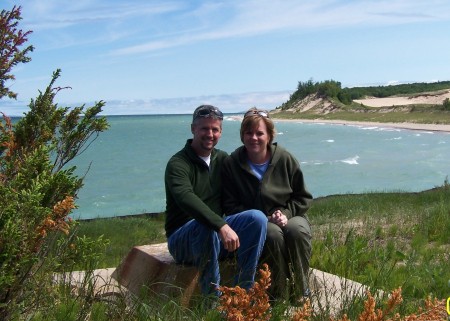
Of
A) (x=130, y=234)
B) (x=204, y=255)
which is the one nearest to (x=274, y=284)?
(x=204, y=255)

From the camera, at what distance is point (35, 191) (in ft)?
8.86

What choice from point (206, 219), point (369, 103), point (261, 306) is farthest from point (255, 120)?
point (369, 103)

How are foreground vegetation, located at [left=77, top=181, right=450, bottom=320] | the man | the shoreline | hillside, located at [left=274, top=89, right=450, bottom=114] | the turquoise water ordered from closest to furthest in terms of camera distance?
the man
foreground vegetation, located at [left=77, top=181, right=450, bottom=320]
the turquoise water
the shoreline
hillside, located at [left=274, top=89, right=450, bottom=114]

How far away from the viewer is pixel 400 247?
6.93m

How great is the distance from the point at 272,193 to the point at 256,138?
417 mm

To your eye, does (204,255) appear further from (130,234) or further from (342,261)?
(130,234)

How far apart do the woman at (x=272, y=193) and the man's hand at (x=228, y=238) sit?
37 centimetres

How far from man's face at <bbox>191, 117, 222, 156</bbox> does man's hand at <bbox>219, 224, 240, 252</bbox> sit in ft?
2.27

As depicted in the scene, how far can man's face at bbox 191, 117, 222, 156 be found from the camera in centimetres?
465

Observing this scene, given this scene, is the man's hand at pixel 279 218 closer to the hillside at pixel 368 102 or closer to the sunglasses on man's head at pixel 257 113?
the sunglasses on man's head at pixel 257 113

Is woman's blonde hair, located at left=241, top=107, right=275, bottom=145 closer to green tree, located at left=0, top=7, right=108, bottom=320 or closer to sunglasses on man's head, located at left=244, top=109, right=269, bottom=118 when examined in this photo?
sunglasses on man's head, located at left=244, top=109, right=269, bottom=118

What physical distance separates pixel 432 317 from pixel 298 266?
68.9 inches

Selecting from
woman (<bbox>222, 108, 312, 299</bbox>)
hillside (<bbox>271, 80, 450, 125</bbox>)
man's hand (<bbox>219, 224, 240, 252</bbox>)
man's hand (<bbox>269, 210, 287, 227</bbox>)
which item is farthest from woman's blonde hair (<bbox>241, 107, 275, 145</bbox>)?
hillside (<bbox>271, 80, 450, 125</bbox>)

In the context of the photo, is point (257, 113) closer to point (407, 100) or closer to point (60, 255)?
point (60, 255)
